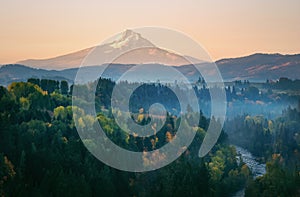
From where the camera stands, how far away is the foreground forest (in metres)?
70.3

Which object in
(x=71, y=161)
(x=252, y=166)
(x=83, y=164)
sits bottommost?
(x=252, y=166)

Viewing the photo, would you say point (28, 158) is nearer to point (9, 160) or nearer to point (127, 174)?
point (9, 160)

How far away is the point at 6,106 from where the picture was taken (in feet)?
308

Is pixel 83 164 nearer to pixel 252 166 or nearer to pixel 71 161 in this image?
pixel 71 161

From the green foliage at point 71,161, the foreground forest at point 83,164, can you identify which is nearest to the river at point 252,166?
the foreground forest at point 83,164

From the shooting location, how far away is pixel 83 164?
82062mm

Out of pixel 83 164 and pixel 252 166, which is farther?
pixel 252 166

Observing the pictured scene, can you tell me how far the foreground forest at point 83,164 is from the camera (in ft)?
231

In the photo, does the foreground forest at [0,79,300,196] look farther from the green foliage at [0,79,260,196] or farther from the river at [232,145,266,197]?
the river at [232,145,266,197]

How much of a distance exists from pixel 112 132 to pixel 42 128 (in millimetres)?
18578

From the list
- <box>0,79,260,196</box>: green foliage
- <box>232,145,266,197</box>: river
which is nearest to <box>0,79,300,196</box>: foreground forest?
<box>0,79,260,196</box>: green foliage

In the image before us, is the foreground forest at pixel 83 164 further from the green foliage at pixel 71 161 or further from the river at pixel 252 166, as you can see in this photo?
the river at pixel 252 166

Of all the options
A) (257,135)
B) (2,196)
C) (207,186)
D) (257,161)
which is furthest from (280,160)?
(2,196)

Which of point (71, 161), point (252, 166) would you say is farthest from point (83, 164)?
point (252, 166)
